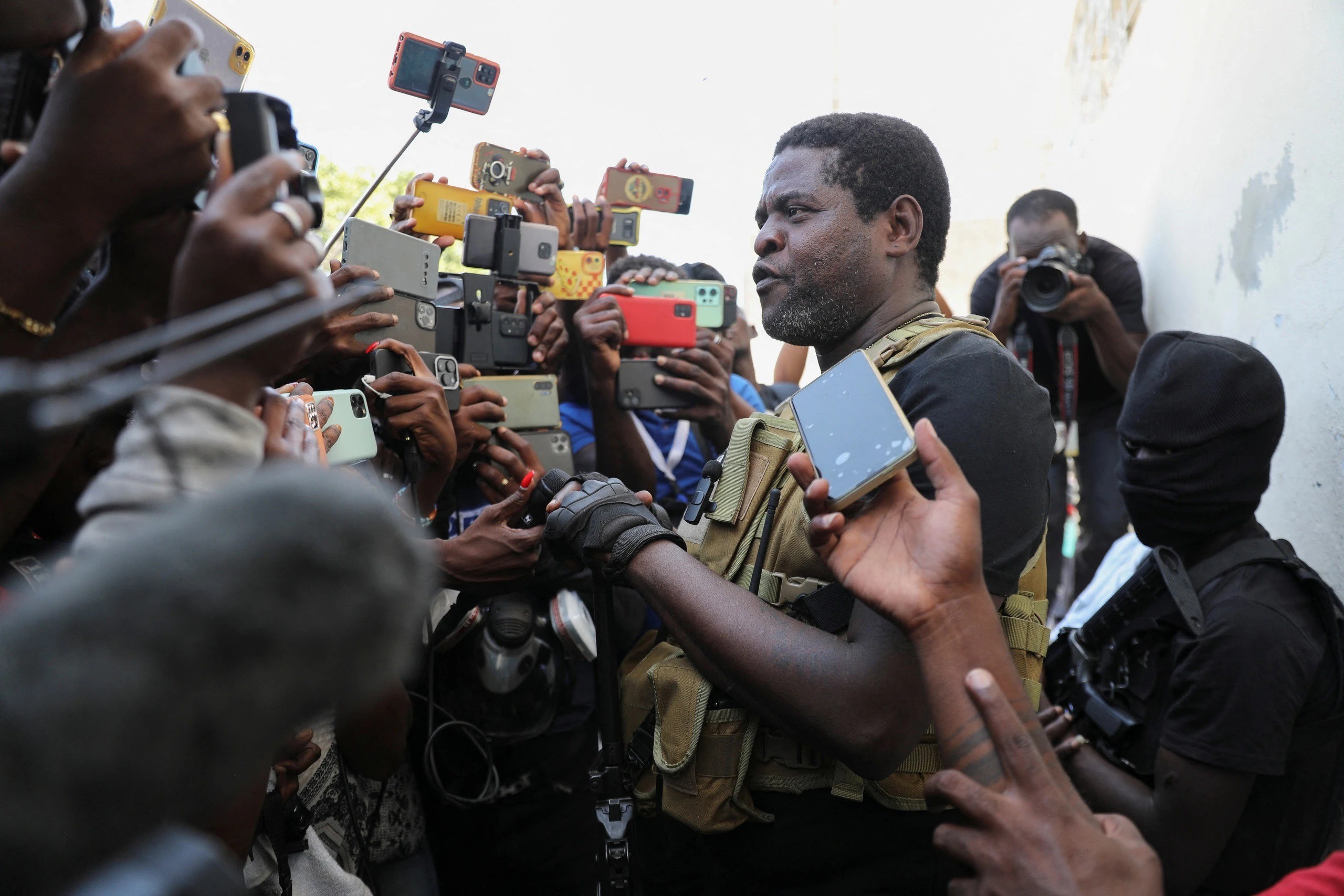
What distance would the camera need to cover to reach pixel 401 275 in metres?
2.50

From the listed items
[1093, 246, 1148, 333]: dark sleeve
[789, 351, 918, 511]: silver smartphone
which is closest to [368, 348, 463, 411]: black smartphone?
[789, 351, 918, 511]: silver smartphone

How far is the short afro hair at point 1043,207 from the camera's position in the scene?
14.3 feet

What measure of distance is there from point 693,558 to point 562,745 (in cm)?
113

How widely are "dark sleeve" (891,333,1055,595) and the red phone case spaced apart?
1.55m

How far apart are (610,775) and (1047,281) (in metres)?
3.13

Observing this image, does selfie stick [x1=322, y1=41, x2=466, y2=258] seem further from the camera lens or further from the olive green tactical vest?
the camera lens

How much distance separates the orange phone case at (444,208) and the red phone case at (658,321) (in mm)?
532

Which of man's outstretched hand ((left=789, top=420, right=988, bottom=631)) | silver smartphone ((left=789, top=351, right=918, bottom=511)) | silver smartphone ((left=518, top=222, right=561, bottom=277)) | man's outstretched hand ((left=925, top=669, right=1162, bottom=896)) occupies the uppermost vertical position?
silver smartphone ((left=789, top=351, right=918, bottom=511))

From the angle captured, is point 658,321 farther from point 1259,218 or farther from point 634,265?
point 1259,218

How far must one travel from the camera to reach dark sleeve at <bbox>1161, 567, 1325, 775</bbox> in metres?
1.88

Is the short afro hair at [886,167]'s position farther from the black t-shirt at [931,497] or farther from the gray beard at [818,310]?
the black t-shirt at [931,497]

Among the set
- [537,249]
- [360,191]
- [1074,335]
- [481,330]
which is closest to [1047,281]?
[1074,335]

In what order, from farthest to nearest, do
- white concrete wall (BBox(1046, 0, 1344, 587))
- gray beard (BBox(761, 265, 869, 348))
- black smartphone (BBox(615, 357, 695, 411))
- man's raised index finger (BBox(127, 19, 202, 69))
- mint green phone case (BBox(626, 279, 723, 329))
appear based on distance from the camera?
1. mint green phone case (BBox(626, 279, 723, 329))
2. black smartphone (BBox(615, 357, 695, 411))
3. white concrete wall (BBox(1046, 0, 1344, 587))
4. gray beard (BBox(761, 265, 869, 348))
5. man's raised index finger (BBox(127, 19, 202, 69))

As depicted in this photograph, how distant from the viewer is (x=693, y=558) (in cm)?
176
